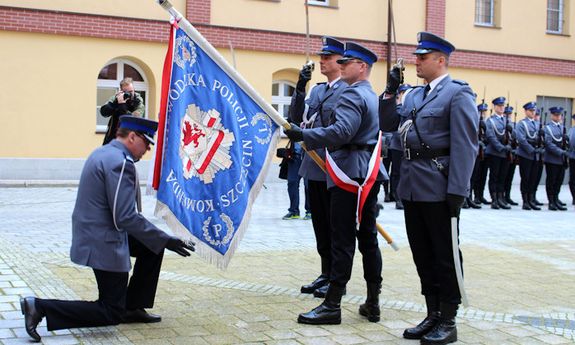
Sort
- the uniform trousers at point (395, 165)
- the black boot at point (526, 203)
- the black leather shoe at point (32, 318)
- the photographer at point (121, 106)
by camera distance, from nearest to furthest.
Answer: the black leather shoe at point (32, 318) < the photographer at point (121, 106) < the uniform trousers at point (395, 165) < the black boot at point (526, 203)

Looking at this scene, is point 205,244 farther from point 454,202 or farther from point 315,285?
point 454,202

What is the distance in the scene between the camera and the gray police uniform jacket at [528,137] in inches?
651

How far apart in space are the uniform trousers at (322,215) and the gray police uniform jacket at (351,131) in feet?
1.57

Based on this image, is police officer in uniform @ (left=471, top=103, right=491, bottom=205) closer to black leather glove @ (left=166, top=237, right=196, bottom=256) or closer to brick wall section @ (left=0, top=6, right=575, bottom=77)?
brick wall section @ (left=0, top=6, right=575, bottom=77)

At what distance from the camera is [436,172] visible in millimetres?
5633

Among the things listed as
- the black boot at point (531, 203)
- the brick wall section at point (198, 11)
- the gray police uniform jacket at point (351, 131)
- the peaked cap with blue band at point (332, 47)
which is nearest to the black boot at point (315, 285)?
the gray police uniform jacket at point (351, 131)

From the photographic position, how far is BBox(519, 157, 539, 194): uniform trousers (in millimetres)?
16469

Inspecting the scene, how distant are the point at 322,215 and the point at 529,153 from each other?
10.7 m

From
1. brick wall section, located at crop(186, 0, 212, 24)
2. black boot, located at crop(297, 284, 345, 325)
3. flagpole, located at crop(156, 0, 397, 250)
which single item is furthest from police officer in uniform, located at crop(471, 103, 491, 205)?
black boot, located at crop(297, 284, 345, 325)

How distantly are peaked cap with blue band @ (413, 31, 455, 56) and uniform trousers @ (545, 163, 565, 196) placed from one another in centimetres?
1168

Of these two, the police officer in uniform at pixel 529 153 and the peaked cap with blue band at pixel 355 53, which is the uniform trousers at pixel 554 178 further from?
the peaked cap with blue band at pixel 355 53

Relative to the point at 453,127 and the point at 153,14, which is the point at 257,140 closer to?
the point at 453,127

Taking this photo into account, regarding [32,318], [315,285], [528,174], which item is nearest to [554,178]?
[528,174]

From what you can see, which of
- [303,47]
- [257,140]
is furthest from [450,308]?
[303,47]
